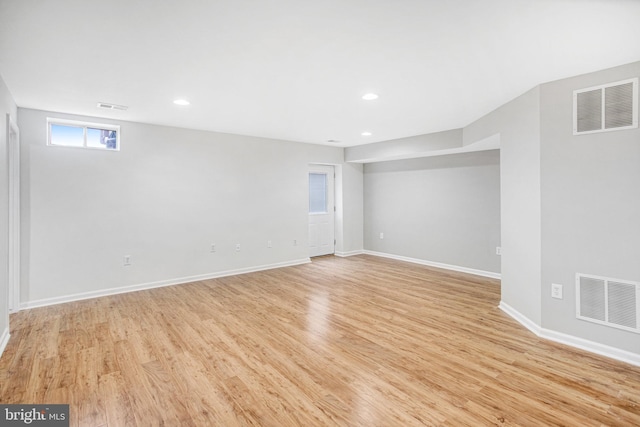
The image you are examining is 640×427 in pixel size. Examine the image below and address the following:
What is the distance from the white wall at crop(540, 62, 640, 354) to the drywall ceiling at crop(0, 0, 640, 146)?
404 millimetres

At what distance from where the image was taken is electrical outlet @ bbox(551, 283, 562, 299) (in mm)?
2904

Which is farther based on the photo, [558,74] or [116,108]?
[116,108]

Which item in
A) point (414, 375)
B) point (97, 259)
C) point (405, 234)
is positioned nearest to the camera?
point (414, 375)

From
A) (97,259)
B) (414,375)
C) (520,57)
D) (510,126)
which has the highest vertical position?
(520,57)

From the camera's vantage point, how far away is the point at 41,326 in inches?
130

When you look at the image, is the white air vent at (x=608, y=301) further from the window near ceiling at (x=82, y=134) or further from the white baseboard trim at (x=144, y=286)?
the window near ceiling at (x=82, y=134)

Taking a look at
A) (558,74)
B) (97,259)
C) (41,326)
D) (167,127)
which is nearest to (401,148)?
(558,74)

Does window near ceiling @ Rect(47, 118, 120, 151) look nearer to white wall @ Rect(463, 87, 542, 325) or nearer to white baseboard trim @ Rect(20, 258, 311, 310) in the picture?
white baseboard trim @ Rect(20, 258, 311, 310)

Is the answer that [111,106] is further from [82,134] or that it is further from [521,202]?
[521,202]

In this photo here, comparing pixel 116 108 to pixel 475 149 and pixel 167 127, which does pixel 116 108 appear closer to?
pixel 167 127

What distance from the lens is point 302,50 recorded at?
231cm

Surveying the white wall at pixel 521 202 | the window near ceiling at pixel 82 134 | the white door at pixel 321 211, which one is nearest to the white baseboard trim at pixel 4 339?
the window near ceiling at pixel 82 134

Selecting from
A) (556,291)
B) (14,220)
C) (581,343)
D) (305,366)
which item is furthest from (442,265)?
(14,220)

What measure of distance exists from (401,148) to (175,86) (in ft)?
13.5
